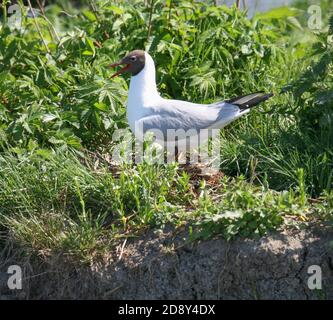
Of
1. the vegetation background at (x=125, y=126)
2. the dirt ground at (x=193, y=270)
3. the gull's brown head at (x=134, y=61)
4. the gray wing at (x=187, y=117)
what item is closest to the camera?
the dirt ground at (x=193, y=270)

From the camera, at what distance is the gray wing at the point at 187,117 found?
492 centimetres

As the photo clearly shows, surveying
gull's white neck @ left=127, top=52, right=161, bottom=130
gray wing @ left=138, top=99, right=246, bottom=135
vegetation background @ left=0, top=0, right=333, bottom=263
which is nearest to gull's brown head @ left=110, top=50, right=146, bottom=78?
gull's white neck @ left=127, top=52, right=161, bottom=130

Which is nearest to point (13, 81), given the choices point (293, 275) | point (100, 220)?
point (100, 220)

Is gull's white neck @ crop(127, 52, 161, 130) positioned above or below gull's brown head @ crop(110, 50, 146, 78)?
below

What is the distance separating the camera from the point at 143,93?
5.02m

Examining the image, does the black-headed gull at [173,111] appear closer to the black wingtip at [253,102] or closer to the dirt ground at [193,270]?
the black wingtip at [253,102]

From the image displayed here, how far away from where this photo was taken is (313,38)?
265 inches

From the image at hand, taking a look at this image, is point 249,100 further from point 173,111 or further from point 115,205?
point 115,205

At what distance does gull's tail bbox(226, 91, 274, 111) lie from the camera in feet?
16.3

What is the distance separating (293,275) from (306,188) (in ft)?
1.70

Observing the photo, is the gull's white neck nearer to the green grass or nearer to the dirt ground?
the green grass

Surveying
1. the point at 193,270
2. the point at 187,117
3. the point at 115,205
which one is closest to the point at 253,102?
the point at 187,117

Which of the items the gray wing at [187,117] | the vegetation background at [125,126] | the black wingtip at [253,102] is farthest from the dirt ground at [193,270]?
the black wingtip at [253,102]
